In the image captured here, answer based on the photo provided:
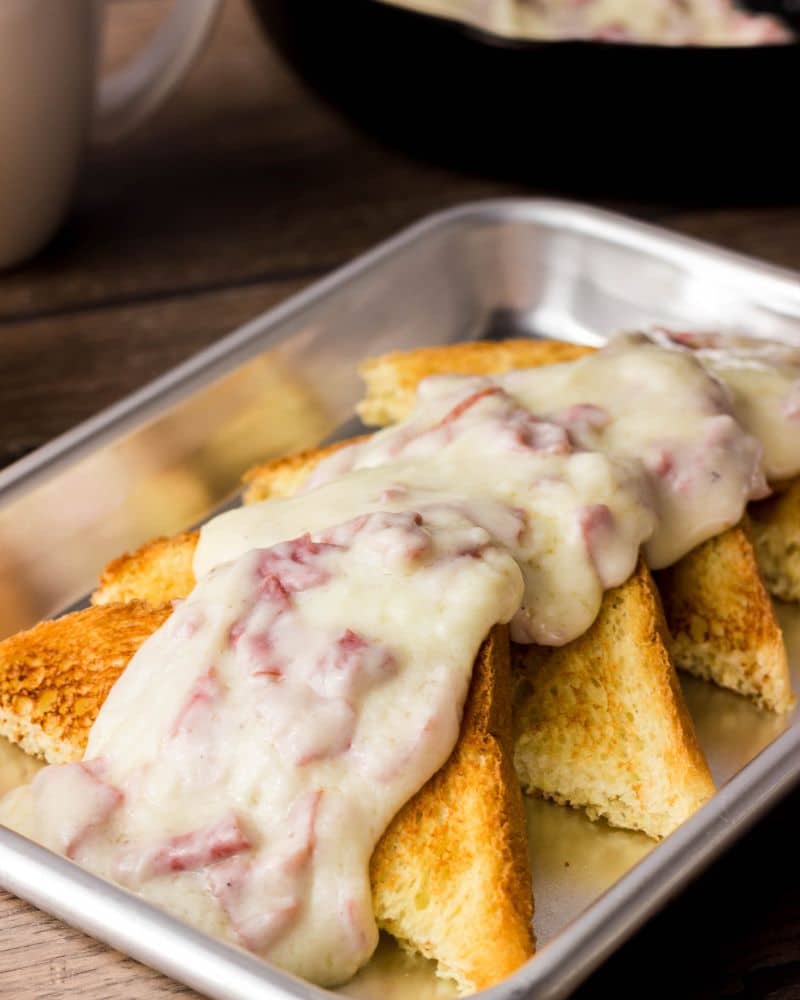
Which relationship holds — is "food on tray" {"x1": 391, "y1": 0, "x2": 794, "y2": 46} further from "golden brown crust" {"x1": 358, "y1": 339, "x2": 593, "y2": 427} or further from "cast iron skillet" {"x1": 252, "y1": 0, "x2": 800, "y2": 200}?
"golden brown crust" {"x1": 358, "y1": 339, "x2": 593, "y2": 427}

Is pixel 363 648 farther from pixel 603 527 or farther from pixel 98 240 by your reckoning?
pixel 98 240

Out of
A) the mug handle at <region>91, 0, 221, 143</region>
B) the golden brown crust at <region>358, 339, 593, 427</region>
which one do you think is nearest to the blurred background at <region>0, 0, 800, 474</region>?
the mug handle at <region>91, 0, 221, 143</region>

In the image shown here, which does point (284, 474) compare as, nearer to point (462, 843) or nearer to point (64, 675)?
point (64, 675)

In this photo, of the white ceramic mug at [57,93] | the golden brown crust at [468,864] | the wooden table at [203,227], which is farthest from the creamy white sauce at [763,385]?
the white ceramic mug at [57,93]

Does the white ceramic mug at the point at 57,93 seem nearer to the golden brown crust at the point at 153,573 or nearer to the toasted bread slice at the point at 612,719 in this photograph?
the golden brown crust at the point at 153,573

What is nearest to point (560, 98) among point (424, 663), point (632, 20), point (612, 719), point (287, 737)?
point (632, 20)
